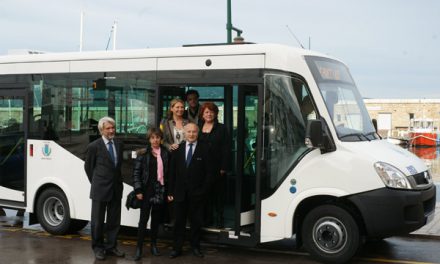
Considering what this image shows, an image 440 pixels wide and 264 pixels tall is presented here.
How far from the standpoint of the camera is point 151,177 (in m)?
7.59

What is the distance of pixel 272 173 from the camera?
7410 mm

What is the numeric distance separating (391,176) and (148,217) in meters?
3.09

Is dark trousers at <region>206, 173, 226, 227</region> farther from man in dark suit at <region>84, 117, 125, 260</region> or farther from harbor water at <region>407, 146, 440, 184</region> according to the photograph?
harbor water at <region>407, 146, 440, 184</region>

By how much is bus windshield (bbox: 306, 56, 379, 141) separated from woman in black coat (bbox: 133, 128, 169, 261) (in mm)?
2177

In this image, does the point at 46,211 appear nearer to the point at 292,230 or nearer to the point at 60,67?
the point at 60,67

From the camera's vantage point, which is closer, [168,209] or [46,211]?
[168,209]

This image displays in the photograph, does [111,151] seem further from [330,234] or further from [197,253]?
[330,234]

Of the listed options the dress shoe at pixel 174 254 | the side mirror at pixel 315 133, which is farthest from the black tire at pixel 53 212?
the side mirror at pixel 315 133

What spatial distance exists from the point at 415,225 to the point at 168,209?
10.4 feet

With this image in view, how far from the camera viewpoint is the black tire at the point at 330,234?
7.03m

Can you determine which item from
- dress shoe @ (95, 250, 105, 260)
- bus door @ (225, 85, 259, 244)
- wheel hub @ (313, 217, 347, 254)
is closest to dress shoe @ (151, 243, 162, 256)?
dress shoe @ (95, 250, 105, 260)

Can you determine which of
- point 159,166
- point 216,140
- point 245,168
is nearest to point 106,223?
point 159,166

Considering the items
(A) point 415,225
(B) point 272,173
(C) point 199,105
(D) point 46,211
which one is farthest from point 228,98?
(D) point 46,211

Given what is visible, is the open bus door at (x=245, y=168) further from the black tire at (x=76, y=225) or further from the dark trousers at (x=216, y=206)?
the black tire at (x=76, y=225)
